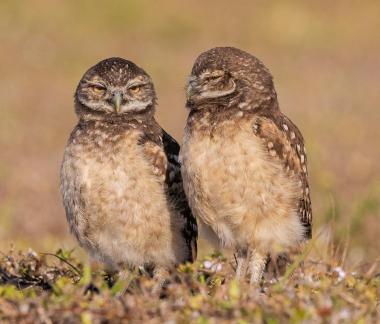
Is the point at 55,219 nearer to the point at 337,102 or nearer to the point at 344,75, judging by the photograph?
the point at 337,102

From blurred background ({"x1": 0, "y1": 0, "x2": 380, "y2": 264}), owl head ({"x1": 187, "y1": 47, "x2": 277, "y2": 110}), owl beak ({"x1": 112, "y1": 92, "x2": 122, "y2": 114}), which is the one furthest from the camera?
blurred background ({"x1": 0, "y1": 0, "x2": 380, "y2": 264})

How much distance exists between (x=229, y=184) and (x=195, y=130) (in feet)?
1.32

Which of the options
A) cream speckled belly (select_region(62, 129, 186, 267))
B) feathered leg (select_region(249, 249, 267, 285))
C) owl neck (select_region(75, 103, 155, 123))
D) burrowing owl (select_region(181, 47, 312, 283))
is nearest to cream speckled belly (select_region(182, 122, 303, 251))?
burrowing owl (select_region(181, 47, 312, 283))

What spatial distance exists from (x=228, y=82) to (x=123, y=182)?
901 mm

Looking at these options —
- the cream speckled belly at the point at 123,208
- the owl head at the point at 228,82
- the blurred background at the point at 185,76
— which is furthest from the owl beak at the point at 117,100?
the blurred background at the point at 185,76

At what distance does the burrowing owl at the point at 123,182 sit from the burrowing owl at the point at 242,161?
36 cm

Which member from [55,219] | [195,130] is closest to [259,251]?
[195,130]

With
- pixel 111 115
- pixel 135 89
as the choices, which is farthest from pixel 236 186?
pixel 135 89

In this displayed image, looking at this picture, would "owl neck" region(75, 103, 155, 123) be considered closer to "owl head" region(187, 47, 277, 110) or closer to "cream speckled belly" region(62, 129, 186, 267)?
"cream speckled belly" region(62, 129, 186, 267)

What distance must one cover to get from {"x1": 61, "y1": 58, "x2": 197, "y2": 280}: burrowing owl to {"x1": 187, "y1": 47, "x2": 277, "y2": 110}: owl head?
1.68 feet

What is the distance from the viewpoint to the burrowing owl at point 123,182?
5781 millimetres

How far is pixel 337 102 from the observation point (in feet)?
55.1

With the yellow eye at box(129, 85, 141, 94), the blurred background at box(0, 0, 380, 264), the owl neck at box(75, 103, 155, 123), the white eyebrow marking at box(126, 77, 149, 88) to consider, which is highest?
the white eyebrow marking at box(126, 77, 149, 88)

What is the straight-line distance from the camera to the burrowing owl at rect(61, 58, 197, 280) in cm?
578
